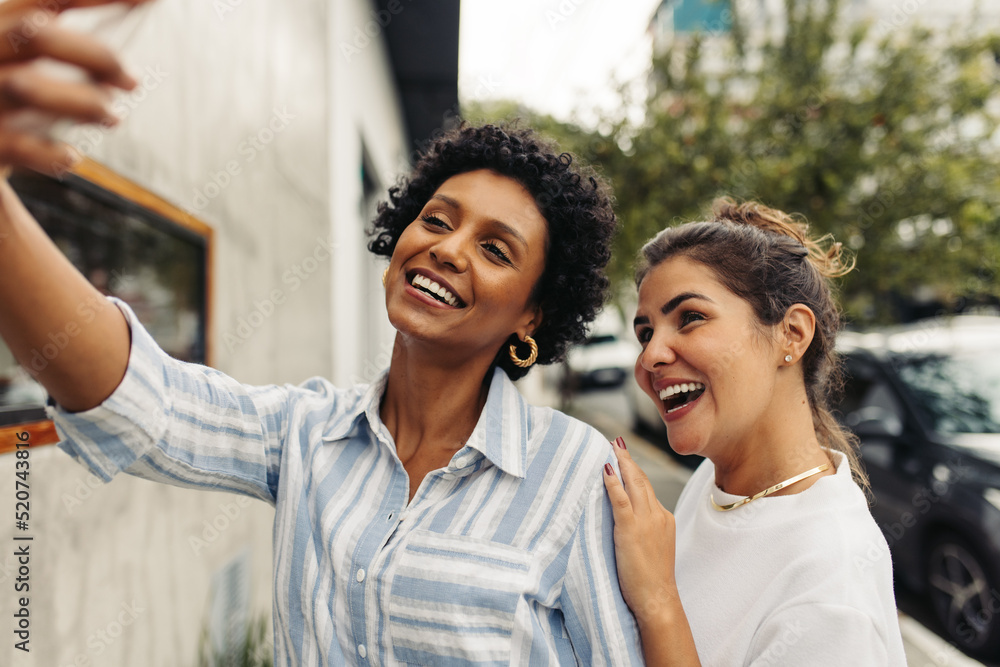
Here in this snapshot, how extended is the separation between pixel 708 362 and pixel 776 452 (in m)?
0.28

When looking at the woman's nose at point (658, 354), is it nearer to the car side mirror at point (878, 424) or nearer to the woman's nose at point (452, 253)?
the woman's nose at point (452, 253)

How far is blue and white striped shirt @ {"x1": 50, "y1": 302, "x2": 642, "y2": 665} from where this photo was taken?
4.00 ft

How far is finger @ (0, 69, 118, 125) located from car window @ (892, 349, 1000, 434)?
4.59m

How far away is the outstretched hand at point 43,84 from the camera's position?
0.63 meters

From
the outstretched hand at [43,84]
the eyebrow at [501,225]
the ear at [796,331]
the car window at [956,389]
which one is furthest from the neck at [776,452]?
the car window at [956,389]

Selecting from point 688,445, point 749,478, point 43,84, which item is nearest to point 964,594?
point 749,478

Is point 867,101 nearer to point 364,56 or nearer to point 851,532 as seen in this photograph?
point 364,56

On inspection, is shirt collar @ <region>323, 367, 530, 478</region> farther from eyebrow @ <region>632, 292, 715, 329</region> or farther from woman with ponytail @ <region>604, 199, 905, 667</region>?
eyebrow @ <region>632, 292, 715, 329</region>

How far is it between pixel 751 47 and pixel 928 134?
197 centimetres

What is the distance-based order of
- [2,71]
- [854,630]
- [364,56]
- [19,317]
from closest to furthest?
1. [2,71]
2. [19,317]
3. [854,630]
4. [364,56]

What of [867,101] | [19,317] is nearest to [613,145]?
[867,101]

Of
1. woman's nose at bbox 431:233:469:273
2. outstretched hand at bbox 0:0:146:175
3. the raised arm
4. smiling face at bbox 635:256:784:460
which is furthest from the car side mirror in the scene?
outstretched hand at bbox 0:0:146:175

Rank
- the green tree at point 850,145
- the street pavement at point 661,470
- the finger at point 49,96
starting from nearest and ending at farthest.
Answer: the finger at point 49,96 → the street pavement at point 661,470 → the green tree at point 850,145

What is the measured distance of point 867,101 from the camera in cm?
641
